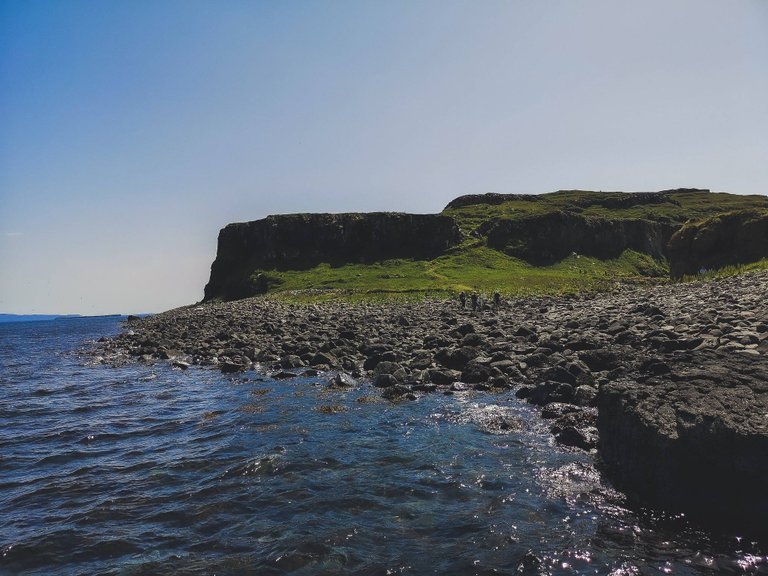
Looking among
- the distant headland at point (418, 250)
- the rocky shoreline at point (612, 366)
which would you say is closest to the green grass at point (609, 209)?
the distant headland at point (418, 250)

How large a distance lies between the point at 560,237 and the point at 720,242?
64.9m

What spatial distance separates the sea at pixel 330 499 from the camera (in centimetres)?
700

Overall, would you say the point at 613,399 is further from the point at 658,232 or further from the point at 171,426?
the point at 658,232

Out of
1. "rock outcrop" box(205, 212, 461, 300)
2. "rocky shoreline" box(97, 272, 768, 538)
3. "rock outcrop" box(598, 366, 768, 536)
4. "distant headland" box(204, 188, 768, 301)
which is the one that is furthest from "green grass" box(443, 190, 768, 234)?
"rock outcrop" box(598, 366, 768, 536)

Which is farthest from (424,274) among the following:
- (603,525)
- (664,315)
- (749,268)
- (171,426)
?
(603,525)

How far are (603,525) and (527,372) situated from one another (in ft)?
34.6

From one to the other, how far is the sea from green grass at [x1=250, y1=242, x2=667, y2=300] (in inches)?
2273

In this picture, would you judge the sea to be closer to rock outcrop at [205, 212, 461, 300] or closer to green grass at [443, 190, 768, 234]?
rock outcrop at [205, 212, 461, 300]

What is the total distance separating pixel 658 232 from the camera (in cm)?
12675

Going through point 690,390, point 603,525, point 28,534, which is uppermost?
point 690,390

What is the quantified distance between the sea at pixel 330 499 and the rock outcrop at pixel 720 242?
138ft

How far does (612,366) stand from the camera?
16.2 m

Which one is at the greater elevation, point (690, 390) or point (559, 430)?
point (690, 390)

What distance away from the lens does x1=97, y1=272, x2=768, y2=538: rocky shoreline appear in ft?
24.6
